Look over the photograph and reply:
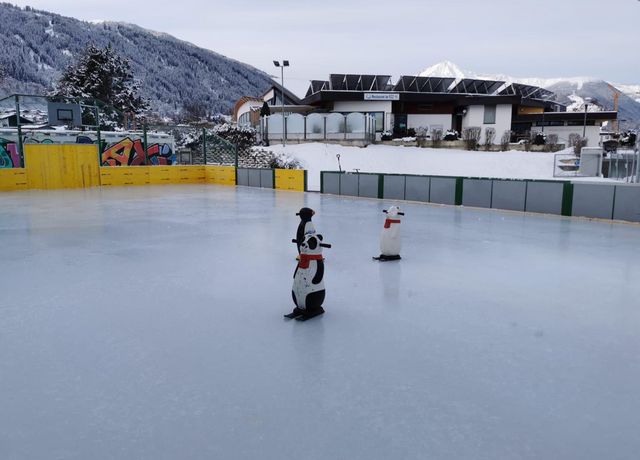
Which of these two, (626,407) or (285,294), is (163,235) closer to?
(285,294)

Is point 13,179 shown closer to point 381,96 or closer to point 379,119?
point 379,119

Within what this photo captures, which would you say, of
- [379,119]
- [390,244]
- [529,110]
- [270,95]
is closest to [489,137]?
[379,119]

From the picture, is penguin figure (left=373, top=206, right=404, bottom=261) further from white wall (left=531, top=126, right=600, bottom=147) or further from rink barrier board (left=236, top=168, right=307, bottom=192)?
white wall (left=531, top=126, right=600, bottom=147)

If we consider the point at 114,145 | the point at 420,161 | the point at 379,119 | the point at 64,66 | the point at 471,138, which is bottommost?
the point at 420,161

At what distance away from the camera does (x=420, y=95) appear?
154ft

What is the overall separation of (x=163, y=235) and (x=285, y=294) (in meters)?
5.92

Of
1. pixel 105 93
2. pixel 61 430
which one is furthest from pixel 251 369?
pixel 105 93

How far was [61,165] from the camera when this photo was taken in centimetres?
2625

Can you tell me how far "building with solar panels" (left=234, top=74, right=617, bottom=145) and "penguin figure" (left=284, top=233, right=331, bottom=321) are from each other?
126 feet

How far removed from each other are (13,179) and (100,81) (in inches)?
1362

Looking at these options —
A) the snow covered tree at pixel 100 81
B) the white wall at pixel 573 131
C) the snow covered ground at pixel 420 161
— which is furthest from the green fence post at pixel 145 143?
the white wall at pixel 573 131

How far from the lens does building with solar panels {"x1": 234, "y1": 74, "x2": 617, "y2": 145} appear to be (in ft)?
150

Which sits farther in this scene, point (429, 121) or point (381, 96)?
point (429, 121)

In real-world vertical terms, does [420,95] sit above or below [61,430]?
above
